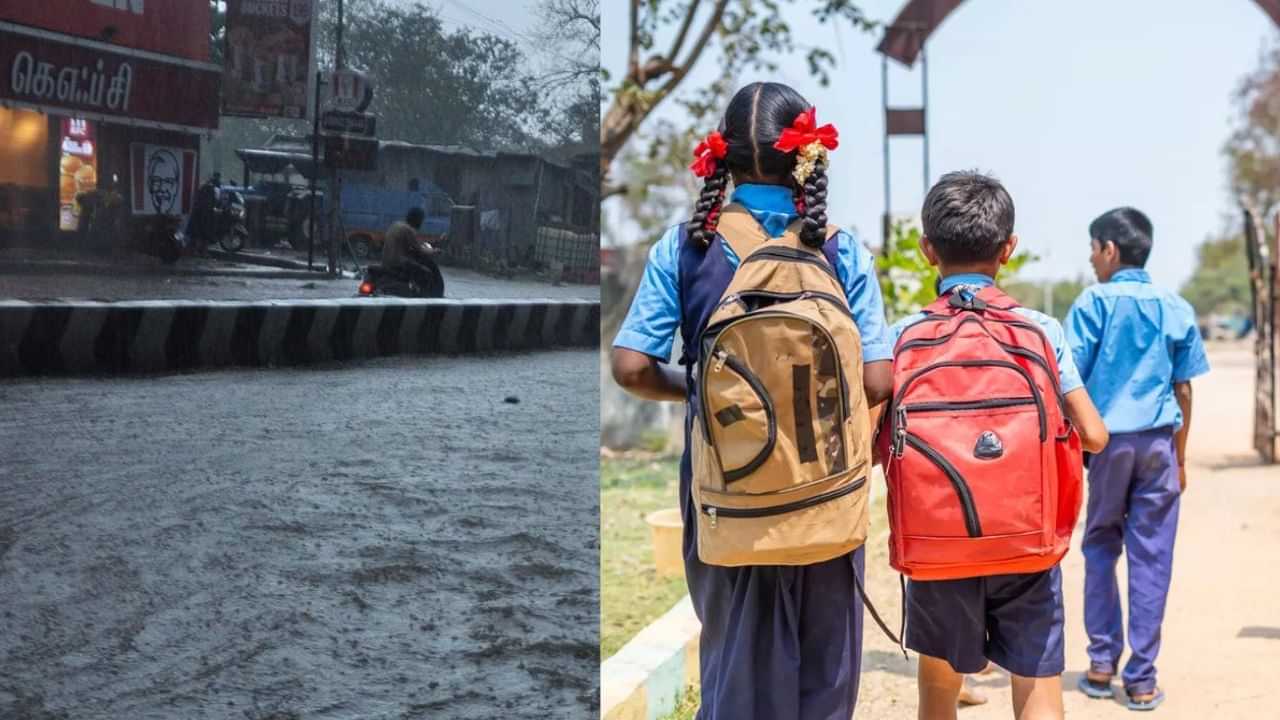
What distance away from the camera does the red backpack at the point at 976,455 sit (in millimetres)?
2951

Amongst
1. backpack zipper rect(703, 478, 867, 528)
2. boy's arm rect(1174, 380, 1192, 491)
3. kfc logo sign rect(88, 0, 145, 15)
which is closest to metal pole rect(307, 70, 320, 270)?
kfc logo sign rect(88, 0, 145, 15)

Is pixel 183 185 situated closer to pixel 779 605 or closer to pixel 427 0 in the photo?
pixel 427 0

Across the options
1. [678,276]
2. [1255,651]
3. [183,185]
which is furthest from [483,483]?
[1255,651]

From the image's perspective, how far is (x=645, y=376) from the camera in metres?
2.83

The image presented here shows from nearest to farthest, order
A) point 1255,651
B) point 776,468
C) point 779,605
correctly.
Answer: point 776,468 < point 779,605 < point 1255,651

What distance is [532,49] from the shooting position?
327 cm

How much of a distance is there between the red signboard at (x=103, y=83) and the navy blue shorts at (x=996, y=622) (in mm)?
1995

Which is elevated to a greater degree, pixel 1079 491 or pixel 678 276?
pixel 678 276

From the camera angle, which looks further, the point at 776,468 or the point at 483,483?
the point at 483,483

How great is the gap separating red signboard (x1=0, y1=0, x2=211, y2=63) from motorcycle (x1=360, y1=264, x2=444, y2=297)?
1.99 feet

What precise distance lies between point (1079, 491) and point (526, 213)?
145 cm

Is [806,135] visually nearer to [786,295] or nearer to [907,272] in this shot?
[786,295]

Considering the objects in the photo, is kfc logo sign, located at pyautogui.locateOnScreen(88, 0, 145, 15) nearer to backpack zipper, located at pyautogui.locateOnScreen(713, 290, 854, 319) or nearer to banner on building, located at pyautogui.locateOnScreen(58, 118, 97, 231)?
banner on building, located at pyautogui.locateOnScreen(58, 118, 97, 231)

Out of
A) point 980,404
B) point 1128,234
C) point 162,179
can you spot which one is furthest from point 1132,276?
point 162,179
